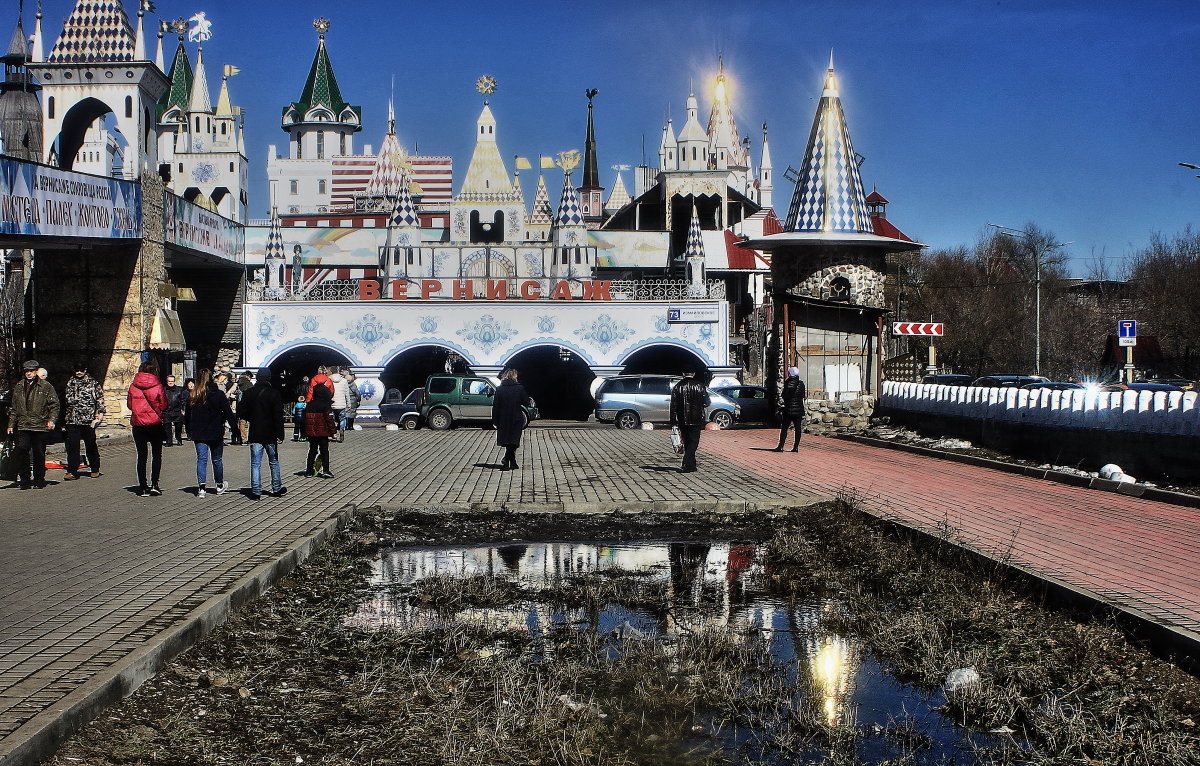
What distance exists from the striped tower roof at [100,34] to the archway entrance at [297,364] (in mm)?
12584

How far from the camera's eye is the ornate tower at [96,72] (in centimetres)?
4103

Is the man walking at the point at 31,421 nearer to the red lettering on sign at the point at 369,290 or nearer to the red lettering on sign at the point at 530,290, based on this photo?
the red lettering on sign at the point at 369,290

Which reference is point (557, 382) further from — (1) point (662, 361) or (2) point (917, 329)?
(2) point (917, 329)

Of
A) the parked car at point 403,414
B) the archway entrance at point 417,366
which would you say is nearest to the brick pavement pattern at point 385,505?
the parked car at point 403,414

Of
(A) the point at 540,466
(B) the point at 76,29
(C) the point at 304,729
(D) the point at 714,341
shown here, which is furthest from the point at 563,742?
(B) the point at 76,29

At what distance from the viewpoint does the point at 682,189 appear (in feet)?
216

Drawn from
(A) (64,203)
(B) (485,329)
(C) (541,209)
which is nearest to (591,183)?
(C) (541,209)

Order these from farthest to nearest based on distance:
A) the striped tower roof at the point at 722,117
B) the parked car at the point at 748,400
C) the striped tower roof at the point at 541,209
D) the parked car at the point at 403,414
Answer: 1. the striped tower roof at the point at 722,117
2. the striped tower roof at the point at 541,209
3. the parked car at the point at 403,414
4. the parked car at the point at 748,400

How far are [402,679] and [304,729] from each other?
28.5 inches

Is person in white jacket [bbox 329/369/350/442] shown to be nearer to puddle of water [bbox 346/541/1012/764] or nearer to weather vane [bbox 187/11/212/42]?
puddle of water [bbox 346/541/1012/764]

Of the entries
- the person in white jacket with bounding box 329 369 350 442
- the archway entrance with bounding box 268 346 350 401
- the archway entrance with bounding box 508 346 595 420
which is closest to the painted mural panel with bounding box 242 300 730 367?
the archway entrance with bounding box 268 346 350 401

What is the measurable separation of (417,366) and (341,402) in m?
22.7

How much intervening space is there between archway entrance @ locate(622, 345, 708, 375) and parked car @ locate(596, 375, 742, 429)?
11.5 m

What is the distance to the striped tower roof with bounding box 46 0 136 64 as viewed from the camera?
4262 cm
